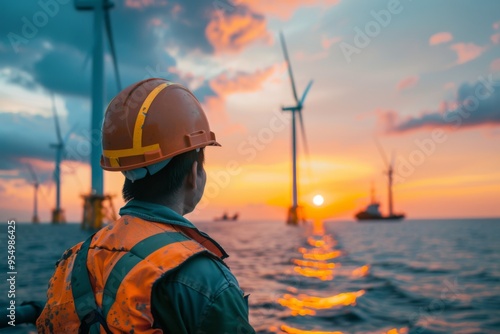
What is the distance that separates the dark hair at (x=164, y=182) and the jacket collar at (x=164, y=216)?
0.25 feet

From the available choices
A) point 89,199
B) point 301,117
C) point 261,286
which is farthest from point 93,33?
point 261,286

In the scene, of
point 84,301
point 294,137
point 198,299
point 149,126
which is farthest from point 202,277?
point 294,137

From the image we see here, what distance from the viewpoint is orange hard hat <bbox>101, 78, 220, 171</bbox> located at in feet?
7.63

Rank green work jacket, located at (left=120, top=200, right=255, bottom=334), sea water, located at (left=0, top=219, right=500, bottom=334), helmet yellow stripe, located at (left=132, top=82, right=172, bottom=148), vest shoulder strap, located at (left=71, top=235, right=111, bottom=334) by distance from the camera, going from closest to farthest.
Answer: green work jacket, located at (left=120, top=200, right=255, bottom=334) → vest shoulder strap, located at (left=71, top=235, right=111, bottom=334) → helmet yellow stripe, located at (left=132, top=82, right=172, bottom=148) → sea water, located at (left=0, top=219, right=500, bottom=334)

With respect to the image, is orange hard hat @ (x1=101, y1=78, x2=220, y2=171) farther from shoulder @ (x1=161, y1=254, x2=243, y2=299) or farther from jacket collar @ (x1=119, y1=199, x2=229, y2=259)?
shoulder @ (x1=161, y1=254, x2=243, y2=299)

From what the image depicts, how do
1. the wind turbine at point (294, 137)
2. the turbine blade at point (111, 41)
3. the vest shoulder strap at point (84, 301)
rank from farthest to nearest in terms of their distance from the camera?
the wind turbine at point (294, 137), the turbine blade at point (111, 41), the vest shoulder strap at point (84, 301)

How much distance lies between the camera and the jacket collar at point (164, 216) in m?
2.16

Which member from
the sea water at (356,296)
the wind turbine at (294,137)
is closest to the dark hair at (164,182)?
the sea water at (356,296)

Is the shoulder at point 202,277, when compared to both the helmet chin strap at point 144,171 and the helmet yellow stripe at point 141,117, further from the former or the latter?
the helmet yellow stripe at point 141,117

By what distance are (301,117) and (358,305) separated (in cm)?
7313

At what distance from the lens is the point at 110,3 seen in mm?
55719

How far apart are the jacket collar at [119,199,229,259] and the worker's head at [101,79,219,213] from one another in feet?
0.30

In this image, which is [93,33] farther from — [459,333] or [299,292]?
[459,333]

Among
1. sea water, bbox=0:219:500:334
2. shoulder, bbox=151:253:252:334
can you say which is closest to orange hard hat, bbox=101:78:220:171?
shoulder, bbox=151:253:252:334
